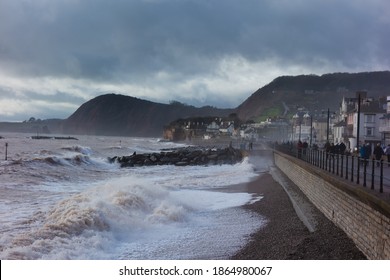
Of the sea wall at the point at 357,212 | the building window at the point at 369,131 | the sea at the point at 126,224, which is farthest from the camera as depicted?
the building window at the point at 369,131

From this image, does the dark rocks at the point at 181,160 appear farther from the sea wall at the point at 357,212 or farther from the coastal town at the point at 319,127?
the sea wall at the point at 357,212

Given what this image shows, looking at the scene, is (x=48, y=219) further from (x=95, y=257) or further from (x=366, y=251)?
(x=366, y=251)

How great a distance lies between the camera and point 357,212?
334 inches

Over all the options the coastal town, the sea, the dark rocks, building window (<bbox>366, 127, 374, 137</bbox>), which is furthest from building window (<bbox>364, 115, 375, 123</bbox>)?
the sea

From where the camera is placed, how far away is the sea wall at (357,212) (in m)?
6.95

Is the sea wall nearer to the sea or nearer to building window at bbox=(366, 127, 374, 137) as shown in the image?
the sea

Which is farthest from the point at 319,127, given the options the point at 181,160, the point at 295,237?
the point at 295,237

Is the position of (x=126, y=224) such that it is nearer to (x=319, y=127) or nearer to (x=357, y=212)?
(x=357, y=212)

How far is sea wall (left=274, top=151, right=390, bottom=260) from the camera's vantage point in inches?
274

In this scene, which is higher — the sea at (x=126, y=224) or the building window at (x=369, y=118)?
the building window at (x=369, y=118)

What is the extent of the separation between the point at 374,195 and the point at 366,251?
3.29 feet

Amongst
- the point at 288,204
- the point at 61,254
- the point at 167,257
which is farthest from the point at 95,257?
the point at 288,204

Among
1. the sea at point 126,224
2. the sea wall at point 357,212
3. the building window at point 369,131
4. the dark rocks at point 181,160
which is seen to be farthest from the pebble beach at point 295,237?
the building window at point 369,131

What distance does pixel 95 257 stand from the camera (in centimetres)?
880
